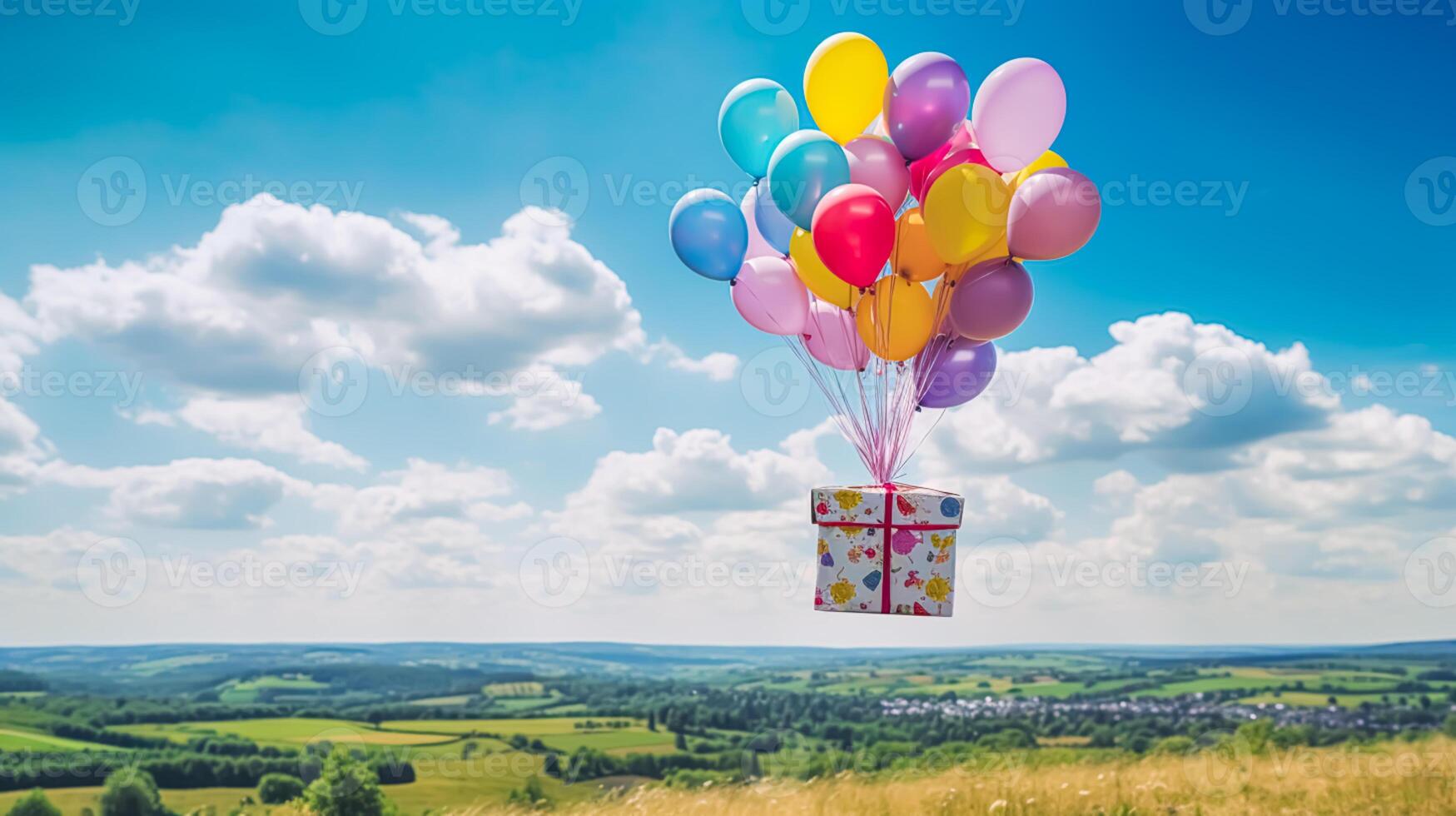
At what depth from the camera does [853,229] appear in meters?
5.17

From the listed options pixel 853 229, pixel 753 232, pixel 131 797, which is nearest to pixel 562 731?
pixel 131 797

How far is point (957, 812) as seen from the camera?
20.1 feet

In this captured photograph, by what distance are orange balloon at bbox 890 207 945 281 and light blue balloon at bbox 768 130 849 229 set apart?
1.69ft

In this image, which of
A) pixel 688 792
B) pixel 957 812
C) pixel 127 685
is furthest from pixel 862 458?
pixel 127 685

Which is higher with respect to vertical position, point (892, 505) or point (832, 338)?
point (832, 338)

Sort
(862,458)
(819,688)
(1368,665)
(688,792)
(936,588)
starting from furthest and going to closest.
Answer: (819,688)
(1368,665)
(688,792)
(862,458)
(936,588)

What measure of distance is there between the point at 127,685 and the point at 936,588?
41053 millimetres

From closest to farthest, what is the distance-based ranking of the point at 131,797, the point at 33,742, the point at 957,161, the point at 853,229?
the point at 853,229 < the point at 957,161 < the point at 131,797 < the point at 33,742

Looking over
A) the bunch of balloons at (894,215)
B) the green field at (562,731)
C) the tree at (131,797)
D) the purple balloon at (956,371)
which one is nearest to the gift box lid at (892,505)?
the bunch of balloons at (894,215)

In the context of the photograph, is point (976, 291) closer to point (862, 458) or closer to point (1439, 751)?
point (862, 458)

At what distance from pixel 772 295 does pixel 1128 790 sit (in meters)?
4.07

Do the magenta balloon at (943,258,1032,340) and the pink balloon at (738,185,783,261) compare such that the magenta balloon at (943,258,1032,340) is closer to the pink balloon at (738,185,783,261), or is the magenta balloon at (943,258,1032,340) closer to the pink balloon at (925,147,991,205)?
the pink balloon at (925,147,991,205)

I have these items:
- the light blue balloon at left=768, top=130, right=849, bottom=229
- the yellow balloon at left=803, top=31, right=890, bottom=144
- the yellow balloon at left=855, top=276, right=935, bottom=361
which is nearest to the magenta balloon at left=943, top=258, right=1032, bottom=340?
the yellow balloon at left=855, top=276, right=935, bottom=361

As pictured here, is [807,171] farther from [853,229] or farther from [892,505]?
[892,505]
